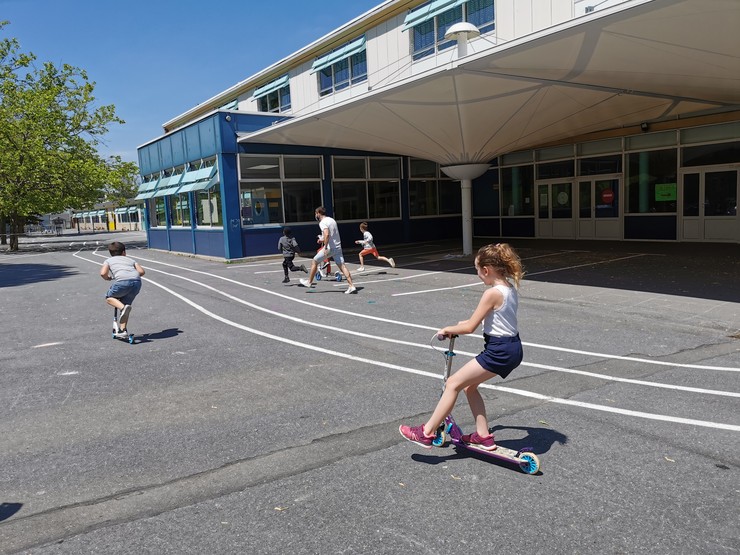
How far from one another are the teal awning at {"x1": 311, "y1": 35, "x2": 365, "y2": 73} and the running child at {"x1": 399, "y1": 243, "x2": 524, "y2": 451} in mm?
Result: 21943

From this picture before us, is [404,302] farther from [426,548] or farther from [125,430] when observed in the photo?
[426,548]

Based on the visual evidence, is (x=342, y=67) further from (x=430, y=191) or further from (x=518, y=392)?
(x=518, y=392)

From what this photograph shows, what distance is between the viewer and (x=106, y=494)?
12.5ft

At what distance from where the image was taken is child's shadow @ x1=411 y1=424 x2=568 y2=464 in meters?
4.25

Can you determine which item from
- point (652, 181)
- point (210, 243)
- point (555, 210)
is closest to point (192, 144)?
point (210, 243)

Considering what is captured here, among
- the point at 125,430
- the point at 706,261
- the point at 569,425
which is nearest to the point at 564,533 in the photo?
the point at 569,425

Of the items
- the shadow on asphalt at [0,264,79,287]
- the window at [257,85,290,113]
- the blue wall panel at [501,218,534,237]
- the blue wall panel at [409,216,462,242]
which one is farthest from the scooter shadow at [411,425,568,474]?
the window at [257,85,290,113]

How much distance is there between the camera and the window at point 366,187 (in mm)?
22891

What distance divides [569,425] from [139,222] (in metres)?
83.1

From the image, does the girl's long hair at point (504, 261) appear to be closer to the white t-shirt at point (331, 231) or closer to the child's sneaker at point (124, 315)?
the child's sneaker at point (124, 315)

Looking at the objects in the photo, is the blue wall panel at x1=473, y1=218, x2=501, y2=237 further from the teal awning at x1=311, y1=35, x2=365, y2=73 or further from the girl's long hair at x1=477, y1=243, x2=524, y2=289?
the girl's long hair at x1=477, y1=243, x2=524, y2=289

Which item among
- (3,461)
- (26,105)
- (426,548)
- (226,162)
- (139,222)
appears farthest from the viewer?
(139,222)

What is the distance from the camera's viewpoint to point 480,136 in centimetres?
1689

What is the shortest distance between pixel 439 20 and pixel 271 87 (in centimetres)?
1244
